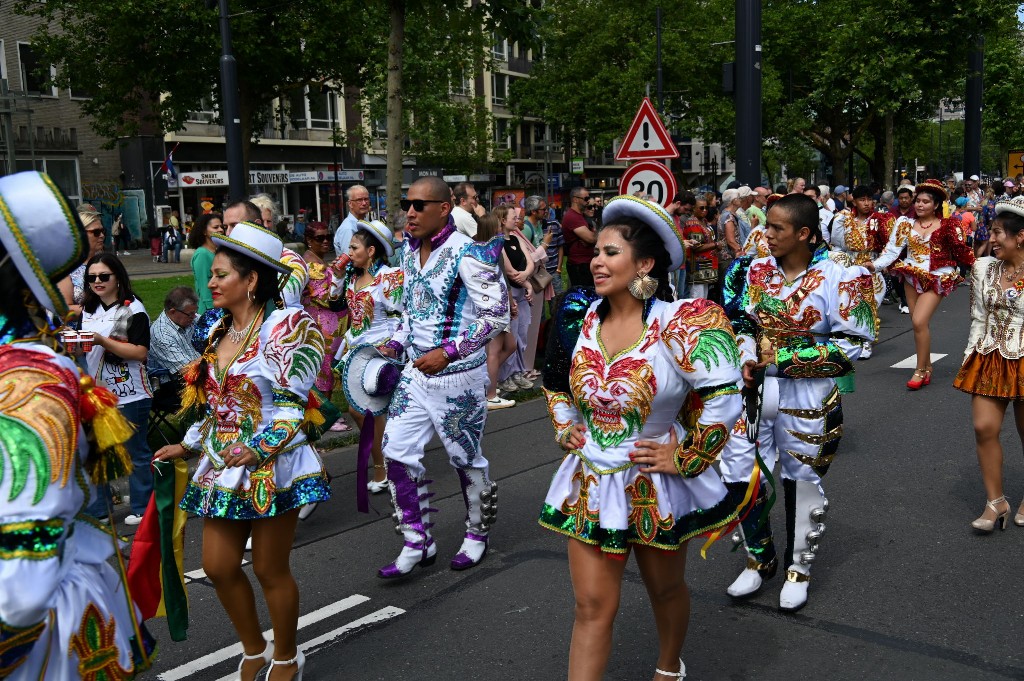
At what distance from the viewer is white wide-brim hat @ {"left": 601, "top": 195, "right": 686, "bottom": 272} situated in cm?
336

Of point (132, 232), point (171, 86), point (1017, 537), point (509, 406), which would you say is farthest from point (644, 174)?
point (132, 232)

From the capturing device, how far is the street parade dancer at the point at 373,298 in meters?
5.92

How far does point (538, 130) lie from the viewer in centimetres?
7419

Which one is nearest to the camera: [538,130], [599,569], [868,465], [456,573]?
[599,569]

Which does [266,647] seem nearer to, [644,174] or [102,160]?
[644,174]

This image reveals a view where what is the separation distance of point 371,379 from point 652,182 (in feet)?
18.5

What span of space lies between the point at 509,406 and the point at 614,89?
37.3 meters

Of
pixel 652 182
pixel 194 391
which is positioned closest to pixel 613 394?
pixel 194 391

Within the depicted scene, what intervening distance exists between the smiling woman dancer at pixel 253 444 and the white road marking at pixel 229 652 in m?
0.48

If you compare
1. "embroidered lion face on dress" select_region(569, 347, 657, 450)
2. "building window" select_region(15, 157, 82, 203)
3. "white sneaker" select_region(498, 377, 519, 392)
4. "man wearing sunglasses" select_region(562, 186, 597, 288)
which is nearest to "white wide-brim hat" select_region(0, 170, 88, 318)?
"embroidered lion face on dress" select_region(569, 347, 657, 450)

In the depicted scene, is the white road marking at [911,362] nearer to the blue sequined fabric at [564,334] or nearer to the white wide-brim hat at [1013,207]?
the white wide-brim hat at [1013,207]

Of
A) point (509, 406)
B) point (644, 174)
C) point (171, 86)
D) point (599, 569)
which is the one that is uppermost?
point (171, 86)

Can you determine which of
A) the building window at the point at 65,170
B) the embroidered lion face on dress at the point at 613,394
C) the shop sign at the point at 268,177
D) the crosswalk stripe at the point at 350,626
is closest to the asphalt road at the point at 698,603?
the crosswalk stripe at the point at 350,626

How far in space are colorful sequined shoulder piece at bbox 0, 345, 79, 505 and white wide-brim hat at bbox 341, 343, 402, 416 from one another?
3271mm
